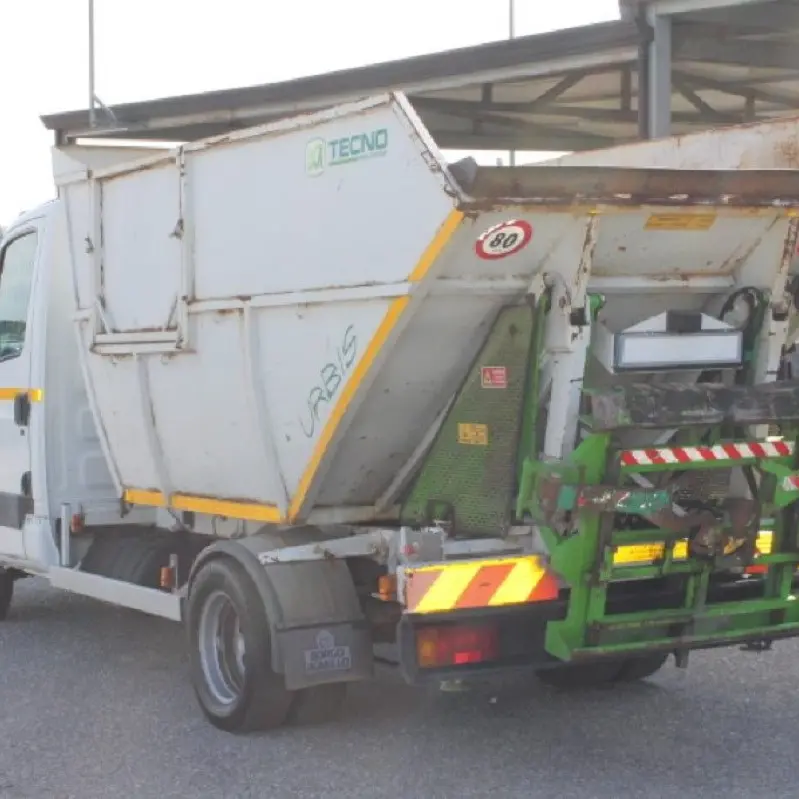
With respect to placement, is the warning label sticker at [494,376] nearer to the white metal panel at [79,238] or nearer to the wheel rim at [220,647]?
the wheel rim at [220,647]

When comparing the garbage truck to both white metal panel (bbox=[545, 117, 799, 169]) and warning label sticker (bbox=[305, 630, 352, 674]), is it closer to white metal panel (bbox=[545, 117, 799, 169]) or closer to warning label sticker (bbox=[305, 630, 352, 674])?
warning label sticker (bbox=[305, 630, 352, 674])

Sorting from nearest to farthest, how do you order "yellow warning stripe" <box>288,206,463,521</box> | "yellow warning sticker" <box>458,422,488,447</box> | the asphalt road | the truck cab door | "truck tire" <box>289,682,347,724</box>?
"yellow warning stripe" <box>288,206,463,521</box>, the asphalt road, "yellow warning sticker" <box>458,422,488,447</box>, "truck tire" <box>289,682,347,724</box>, the truck cab door

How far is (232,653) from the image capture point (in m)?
6.76

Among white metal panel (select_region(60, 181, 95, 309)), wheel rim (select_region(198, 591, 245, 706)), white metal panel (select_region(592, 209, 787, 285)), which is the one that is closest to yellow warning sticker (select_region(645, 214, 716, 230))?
white metal panel (select_region(592, 209, 787, 285))

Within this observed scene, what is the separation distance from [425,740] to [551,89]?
47.8 ft

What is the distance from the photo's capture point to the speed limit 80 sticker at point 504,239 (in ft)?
18.2

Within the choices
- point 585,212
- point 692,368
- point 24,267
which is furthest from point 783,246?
point 24,267

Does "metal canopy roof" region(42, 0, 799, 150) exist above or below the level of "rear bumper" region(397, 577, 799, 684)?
above

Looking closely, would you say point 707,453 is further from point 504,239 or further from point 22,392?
point 22,392

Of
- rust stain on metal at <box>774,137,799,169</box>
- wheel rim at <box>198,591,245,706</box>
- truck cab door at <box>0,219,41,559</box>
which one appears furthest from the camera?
truck cab door at <box>0,219,41,559</box>

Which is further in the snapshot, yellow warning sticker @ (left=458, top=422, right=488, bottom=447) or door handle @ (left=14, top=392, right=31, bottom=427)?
door handle @ (left=14, top=392, right=31, bottom=427)

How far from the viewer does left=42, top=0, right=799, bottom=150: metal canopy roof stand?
15.6 meters

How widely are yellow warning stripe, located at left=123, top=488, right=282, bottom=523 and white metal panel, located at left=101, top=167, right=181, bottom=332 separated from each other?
0.86 m

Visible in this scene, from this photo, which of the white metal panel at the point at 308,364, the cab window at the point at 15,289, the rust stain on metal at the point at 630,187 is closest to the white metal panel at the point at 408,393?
the white metal panel at the point at 308,364
